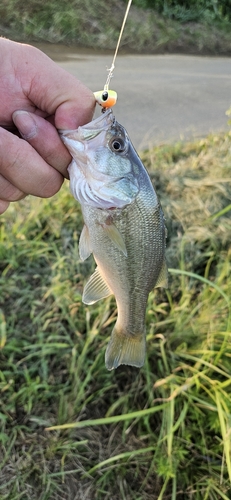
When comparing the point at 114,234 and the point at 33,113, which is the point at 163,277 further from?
the point at 33,113

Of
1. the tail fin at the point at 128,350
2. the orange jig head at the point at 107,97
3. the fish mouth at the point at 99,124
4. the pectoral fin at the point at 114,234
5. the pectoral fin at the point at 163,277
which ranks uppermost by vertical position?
the orange jig head at the point at 107,97

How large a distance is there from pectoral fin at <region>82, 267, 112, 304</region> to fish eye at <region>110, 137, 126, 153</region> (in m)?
0.45

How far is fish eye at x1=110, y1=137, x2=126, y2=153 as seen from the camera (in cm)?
143

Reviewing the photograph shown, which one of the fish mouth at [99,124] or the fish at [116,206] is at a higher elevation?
the fish mouth at [99,124]

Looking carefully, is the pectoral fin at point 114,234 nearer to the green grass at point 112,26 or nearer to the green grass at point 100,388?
the green grass at point 100,388

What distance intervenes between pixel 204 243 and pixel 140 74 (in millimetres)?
4237

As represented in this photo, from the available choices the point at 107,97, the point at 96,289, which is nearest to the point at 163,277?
the point at 96,289

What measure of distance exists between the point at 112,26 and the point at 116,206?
7.38 m

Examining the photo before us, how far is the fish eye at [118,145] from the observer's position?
1430 mm

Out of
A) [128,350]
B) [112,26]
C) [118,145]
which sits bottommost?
[128,350]

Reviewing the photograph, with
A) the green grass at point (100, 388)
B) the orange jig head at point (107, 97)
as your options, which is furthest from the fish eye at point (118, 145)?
the green grass at point (100, 388)

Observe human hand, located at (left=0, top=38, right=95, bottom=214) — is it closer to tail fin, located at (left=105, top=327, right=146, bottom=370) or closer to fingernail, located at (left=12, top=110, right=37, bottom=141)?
fingernail, located at (left=12, top=110, right=37, bottom=141)

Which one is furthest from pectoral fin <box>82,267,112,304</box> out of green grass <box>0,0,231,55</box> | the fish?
green grass <box>0,0,231,55</box>

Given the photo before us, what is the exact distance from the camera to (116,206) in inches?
57.0
